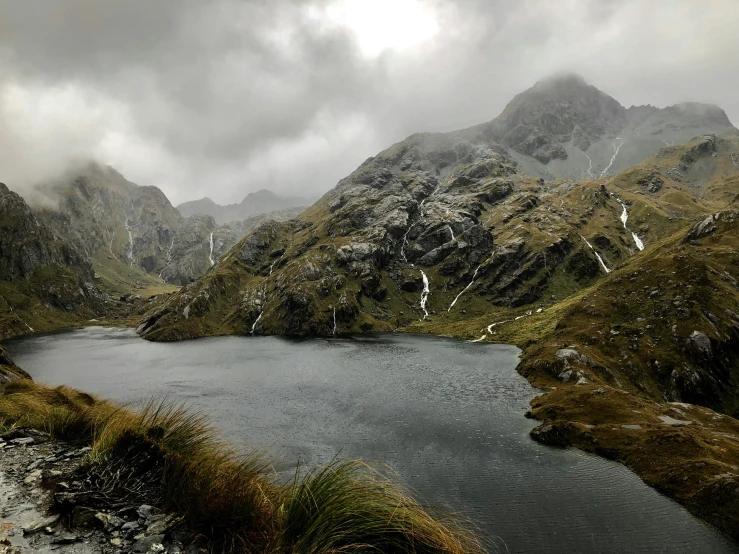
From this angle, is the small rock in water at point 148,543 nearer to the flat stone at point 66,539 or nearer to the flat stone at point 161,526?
the flat stone at point 161,526

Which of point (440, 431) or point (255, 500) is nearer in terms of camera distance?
point (255, 500)

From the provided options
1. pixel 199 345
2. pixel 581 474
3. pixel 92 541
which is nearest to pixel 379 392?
pixel 581 474

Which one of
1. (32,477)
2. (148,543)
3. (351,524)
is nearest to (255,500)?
(148,543)

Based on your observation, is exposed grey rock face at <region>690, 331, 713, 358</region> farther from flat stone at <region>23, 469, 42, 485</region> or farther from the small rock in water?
flat stone at <region>23, 469, 42, 485</region>

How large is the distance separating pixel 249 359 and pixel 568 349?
84.1 m

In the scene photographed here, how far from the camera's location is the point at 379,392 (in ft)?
213

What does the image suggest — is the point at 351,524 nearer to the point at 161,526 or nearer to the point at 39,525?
the point at 161,526

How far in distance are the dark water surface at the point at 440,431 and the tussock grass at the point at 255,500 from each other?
14.9 m

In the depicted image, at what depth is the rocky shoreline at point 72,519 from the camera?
6574mm

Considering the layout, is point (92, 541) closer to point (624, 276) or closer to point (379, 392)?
point (379, 392)

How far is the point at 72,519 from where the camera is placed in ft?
23.6

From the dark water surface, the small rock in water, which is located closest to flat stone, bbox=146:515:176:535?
the small rock in water

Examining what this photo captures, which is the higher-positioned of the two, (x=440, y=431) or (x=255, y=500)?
(x=255, y=500)

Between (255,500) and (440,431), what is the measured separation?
135ft
